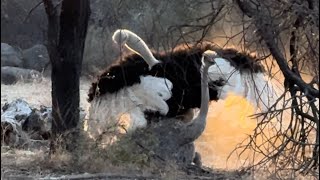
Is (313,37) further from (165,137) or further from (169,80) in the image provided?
(169,80)

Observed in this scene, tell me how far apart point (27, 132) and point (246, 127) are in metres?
3.39

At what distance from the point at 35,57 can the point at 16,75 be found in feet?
9.45

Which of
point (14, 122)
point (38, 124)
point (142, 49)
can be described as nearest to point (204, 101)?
point (142, 49)

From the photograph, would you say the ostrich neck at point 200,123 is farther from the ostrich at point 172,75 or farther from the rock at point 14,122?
the rock at point 14,122

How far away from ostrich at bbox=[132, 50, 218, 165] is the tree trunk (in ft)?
2.62

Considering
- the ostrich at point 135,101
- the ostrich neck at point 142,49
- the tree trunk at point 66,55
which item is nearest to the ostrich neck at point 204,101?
the ostrich at point 135,101

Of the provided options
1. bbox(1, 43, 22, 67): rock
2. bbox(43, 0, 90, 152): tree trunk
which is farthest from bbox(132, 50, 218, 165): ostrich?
bbox(1, 43, 22, 67): rock

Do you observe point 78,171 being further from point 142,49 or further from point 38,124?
point 38,124

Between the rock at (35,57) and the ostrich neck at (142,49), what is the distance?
16921 mm

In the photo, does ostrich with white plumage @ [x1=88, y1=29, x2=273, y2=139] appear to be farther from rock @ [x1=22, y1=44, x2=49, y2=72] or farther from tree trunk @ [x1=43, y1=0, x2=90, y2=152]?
rock @ [x1=22, y1=44, x2=49, y2=72]

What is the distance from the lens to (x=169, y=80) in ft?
34.7

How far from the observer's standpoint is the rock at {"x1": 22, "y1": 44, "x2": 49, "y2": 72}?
2812cm

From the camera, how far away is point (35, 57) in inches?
1143

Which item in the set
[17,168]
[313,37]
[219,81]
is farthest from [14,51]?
[313,37]
